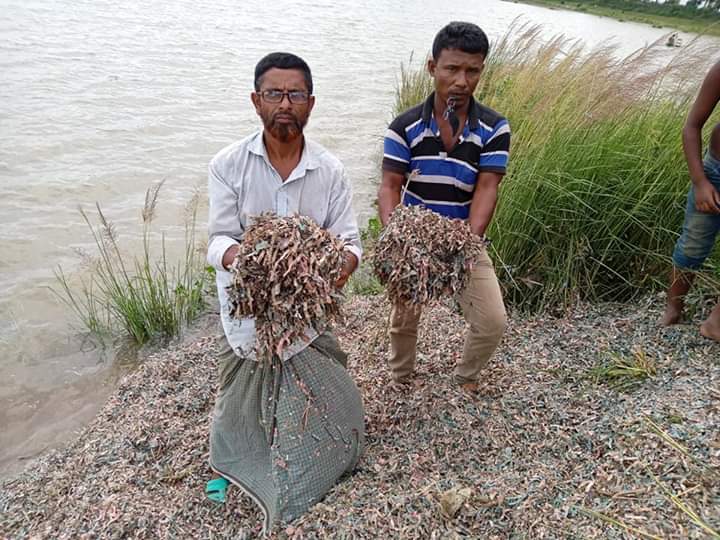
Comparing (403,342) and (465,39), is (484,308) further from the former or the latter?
(465,39)

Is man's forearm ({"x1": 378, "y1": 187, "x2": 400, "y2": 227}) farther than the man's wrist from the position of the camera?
Yes

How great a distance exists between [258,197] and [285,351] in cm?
60

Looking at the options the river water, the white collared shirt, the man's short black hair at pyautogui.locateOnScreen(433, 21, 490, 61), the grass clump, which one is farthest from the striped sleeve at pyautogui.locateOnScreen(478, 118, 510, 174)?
the river water

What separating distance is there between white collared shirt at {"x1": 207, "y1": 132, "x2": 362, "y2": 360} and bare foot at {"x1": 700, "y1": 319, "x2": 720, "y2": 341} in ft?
5.77

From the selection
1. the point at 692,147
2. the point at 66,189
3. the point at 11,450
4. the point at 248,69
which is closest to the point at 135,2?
the point at 248,69

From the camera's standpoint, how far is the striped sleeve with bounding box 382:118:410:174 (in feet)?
7.44

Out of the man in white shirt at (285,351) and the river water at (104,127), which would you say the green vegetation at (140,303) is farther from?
the man in white shirt at (285,351)

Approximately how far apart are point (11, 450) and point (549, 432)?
2.77 m

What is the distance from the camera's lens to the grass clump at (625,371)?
2.40m

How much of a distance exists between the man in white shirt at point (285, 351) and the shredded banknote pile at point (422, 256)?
15 centimetres

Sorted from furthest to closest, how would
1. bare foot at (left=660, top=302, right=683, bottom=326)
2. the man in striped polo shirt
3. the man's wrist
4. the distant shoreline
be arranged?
the distant shoreline < bare foot at (left=660, top=302, right=683, bottom=326) < the man in striped polo shirt < the man's wrist

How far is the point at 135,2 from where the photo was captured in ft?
47.0

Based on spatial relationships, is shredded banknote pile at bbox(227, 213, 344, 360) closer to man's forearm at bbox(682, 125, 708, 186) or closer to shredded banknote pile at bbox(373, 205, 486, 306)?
shredded banknote pile at bbox(373, 205, 486, 306)

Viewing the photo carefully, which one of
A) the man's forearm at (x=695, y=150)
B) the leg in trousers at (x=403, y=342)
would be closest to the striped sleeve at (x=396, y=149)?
the leg in trousers at (x=403, y=342)
